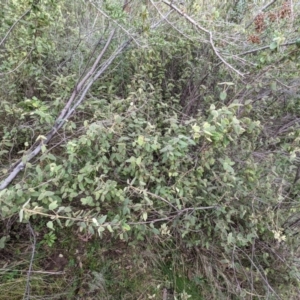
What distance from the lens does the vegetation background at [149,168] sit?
5.37 feet

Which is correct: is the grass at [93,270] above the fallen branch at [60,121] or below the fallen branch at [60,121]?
below

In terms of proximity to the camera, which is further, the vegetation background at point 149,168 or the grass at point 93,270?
the grass at point 93,270

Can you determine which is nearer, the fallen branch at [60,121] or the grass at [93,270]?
the fallen branch at [60,121]

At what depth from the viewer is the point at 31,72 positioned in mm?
2154

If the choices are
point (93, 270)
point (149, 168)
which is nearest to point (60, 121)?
point (149, 168)

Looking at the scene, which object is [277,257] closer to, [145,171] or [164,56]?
[145,171]

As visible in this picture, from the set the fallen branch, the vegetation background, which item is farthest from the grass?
the fallen branch

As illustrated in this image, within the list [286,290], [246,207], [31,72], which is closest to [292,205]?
[246,207]

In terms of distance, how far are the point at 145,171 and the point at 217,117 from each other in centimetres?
50

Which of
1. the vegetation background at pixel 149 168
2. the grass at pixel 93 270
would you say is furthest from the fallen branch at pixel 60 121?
the grass at pixel 93 270

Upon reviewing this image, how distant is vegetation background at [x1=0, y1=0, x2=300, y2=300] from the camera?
5.37ft

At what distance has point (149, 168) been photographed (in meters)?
1.82

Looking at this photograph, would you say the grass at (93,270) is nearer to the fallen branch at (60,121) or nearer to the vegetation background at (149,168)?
the vegetation background at (149,168)

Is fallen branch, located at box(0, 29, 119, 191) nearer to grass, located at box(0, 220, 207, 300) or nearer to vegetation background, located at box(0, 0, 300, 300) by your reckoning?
vegetation background, located at box(0, 0, 300, 300)
